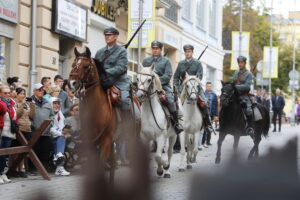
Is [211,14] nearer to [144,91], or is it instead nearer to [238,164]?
[144,91]

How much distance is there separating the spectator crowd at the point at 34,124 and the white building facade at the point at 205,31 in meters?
22.0

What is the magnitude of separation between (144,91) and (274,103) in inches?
985

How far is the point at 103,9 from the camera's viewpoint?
24.4 meters

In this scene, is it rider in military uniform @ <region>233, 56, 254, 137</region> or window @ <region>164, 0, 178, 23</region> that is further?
window @ <region>164, 0, 178, 23</region>

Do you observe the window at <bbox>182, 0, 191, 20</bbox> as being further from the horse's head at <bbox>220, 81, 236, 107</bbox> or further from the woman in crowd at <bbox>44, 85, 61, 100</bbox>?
the woman in crowd at <bbox>44, 85, 61, 100</bbox>

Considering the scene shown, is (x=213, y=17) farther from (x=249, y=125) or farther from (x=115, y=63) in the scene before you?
(x=115, y=63)

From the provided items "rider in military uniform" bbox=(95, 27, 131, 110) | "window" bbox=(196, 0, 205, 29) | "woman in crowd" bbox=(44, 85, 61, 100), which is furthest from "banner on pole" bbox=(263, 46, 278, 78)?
"rider in military uniform" bbox=(95, 27, 131, 110)

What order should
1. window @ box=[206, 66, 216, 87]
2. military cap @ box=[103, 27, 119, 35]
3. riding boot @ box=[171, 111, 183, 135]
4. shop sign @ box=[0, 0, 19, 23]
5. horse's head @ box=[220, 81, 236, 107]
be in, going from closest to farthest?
military cap @ box=[103, 27, 119, 35] < riding boot @ box=[171, 111, 183, 135] < horse's head @ box=[220, 81, 236, 107] < shop sign @ box=[0, 0, 19, 23] < window @ box=[206, 66, 216, 87]

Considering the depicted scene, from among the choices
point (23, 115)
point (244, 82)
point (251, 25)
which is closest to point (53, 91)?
point (23, 115)

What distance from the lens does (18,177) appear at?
37.9 ft

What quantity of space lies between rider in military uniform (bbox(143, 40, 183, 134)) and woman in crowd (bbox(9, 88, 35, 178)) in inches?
84.1

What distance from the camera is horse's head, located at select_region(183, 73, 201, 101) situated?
14.5 metres

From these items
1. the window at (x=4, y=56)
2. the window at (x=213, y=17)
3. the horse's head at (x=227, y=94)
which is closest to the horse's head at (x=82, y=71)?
the horse's head at (x=227, y=94)

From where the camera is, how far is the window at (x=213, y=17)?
42.8 m
